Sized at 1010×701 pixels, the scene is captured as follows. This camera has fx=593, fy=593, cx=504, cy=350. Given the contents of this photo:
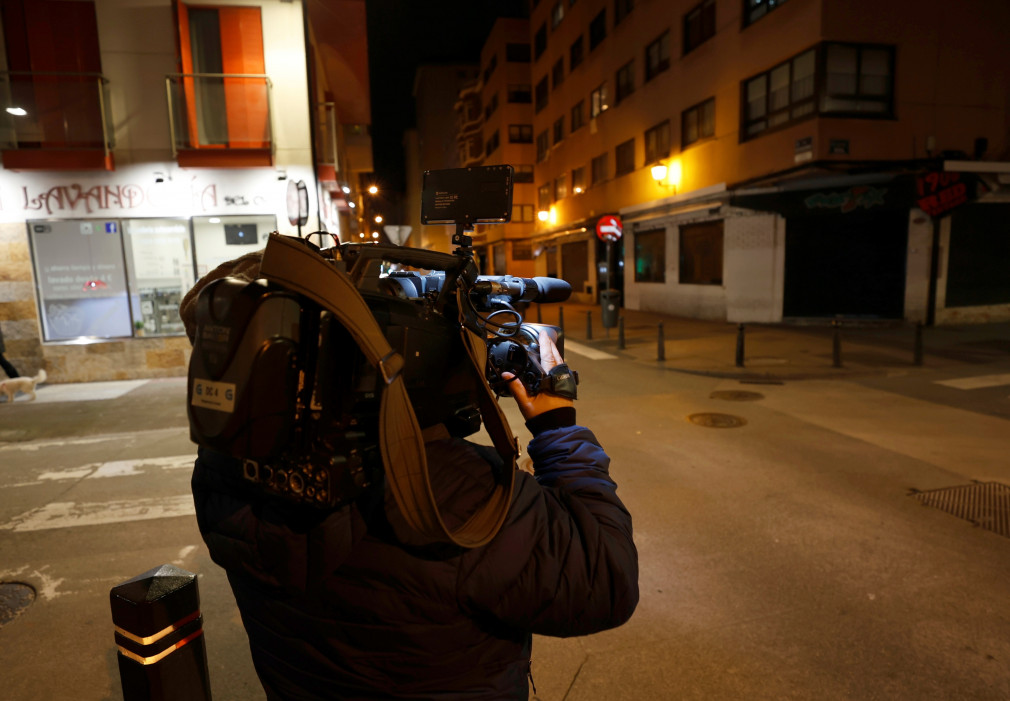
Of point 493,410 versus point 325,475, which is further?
point 493,410

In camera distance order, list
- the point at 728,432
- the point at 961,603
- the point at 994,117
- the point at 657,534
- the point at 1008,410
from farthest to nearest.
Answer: the point at 994,117 < the point at 1008,410 < the point at 728,432 < the point at 657,534 < the point at 961,603

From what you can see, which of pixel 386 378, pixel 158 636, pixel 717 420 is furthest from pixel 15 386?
pixel 386 378

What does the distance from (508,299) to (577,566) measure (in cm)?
86

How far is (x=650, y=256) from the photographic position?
75.1 ft

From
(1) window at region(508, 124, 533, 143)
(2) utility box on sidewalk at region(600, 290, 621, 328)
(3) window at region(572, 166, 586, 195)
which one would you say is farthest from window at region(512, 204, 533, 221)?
(2) utility box on sidewalk at region(600, 290, 621, 328)

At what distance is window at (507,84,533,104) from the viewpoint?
42.2 metres

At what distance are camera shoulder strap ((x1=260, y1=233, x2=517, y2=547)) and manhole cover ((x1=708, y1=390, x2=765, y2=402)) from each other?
26.5 ft

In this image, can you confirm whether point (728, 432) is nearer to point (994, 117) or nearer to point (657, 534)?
point (657, 534)

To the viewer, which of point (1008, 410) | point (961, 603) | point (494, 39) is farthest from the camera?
point (494, 39)

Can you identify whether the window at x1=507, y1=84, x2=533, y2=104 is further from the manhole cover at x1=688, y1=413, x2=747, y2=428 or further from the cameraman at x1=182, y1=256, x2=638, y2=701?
the cameraman at x1=182, y1=256, x2=638, y2=701

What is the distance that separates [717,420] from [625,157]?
1922cm

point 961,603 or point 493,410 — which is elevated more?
point 493,410

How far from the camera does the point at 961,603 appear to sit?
3.32 meters

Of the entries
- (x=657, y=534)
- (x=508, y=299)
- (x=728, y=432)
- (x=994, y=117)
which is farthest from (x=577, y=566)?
(x=994, y=117)
